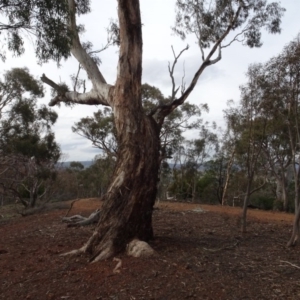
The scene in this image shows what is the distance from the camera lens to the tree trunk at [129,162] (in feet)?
21.1

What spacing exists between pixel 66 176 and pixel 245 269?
27346 mm

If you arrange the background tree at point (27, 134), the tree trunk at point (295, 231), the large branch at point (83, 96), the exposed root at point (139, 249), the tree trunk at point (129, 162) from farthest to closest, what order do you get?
the background tree at point (27, 134) → the large branch at point (83, 96) → the tree trunk at point (295, 231) → the tree trunk at point (129, 162) → the exposed root at point (139, 249)

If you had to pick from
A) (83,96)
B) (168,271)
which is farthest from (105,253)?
(83,96)

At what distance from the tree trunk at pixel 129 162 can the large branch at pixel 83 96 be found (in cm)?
50

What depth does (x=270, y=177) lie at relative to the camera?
25312 millimetres

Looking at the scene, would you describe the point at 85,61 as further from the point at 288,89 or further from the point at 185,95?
the point at 288,89

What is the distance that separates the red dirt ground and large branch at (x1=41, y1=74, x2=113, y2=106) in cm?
260

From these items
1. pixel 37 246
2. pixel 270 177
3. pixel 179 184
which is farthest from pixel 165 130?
pixel 37 246

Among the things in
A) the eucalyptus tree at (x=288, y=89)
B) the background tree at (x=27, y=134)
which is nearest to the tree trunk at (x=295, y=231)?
the eucalyptus tree at (x=288, y=89)

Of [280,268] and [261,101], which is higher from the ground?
[261,101]

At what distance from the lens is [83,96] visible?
8688 millimetres

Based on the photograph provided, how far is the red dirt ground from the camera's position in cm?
494

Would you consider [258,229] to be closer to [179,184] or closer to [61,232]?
[61,232]

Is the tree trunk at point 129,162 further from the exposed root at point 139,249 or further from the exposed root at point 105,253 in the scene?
the exposed root at point 139,249
